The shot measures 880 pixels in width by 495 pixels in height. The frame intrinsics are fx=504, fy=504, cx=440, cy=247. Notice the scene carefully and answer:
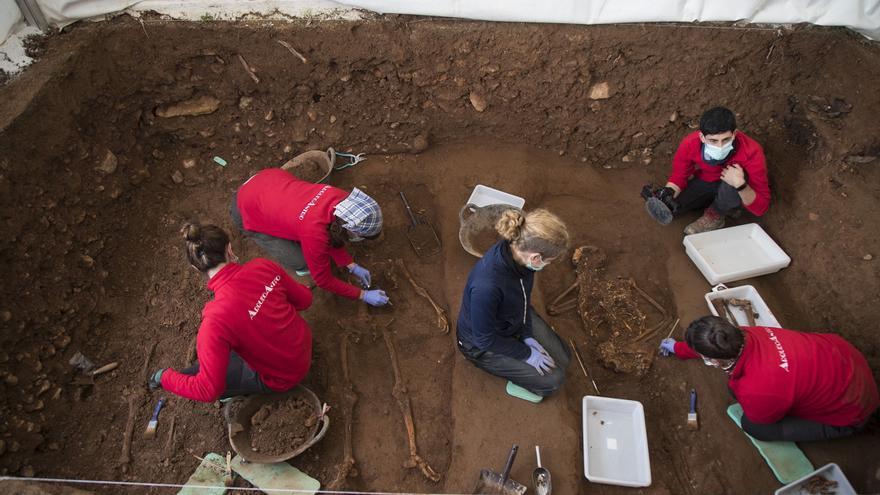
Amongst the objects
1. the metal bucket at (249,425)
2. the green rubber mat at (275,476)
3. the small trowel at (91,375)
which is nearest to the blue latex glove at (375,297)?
the metal bucket at (249,425)

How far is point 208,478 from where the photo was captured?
3.38m

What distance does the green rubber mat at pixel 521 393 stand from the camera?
3.69 meters

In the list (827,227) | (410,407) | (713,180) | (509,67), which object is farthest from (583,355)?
(509,67)

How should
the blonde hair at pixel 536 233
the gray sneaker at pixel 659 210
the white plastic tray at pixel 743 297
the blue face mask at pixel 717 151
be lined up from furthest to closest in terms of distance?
the gray sneaker at pixel 659 210 < the white plastic tray at pixel 743 297 < the blue face mask at pixel 717 151 < the blonde hair at pixel 536 233

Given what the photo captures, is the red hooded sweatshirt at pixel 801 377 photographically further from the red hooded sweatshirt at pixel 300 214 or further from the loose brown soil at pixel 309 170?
the loose brown soil at pixel 309 170

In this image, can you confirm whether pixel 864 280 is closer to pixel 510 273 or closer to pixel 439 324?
pixel 510 273

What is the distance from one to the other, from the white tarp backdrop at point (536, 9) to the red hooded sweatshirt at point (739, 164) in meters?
1.10

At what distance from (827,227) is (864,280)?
539 millimetres

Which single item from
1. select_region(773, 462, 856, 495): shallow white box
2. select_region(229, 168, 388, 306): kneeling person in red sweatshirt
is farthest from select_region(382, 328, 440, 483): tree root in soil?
select_region(773, 462, 856, 495): shallow white box

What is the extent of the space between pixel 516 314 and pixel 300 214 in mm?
1705

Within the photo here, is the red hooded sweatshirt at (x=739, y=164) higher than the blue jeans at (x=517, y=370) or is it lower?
higher

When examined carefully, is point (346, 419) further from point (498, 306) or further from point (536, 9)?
point (536, 9)

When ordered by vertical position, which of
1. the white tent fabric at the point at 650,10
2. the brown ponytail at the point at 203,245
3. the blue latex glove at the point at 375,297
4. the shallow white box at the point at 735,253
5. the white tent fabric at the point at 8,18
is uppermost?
the white tent fabric at the point at 8,18

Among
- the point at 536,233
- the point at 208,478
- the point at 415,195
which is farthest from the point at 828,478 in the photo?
the point at 208,478
